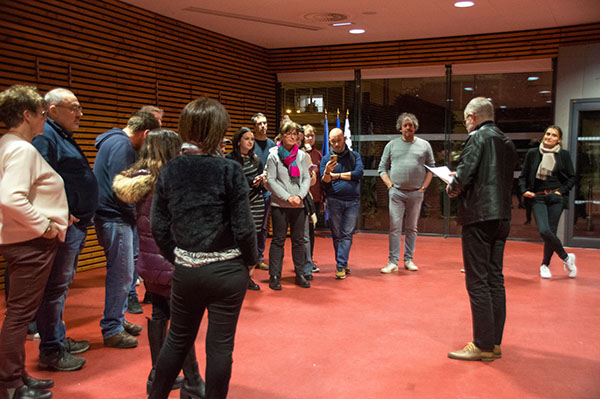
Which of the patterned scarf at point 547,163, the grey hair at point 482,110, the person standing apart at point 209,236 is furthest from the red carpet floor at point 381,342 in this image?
the grey hair at point 482,110

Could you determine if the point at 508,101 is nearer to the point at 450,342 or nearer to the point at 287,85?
the point at 287,85

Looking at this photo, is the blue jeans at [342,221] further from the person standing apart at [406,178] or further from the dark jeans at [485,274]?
the dark jeans at [485,274]

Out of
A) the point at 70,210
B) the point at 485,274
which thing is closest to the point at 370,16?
the point at 485,274

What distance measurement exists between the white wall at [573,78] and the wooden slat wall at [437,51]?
10.2 inches

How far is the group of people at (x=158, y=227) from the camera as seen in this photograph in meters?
2.28

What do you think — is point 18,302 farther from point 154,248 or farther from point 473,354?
point 473,354

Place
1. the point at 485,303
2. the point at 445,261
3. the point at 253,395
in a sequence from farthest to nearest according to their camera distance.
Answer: the point at 445,261 → the point at 485,303 → the point at 253,395

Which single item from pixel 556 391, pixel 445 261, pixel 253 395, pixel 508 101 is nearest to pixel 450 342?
pixel 556 391

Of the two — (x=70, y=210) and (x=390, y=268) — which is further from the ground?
(x=70, y=210)

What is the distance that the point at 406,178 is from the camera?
6.29 meters

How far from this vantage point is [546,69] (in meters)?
8.62

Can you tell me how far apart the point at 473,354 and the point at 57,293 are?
2779mm

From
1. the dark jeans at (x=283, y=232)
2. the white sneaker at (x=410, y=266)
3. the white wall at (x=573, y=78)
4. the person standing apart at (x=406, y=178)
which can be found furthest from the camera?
the white wall at (x=573, y=78)

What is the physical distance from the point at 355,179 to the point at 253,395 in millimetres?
3359
